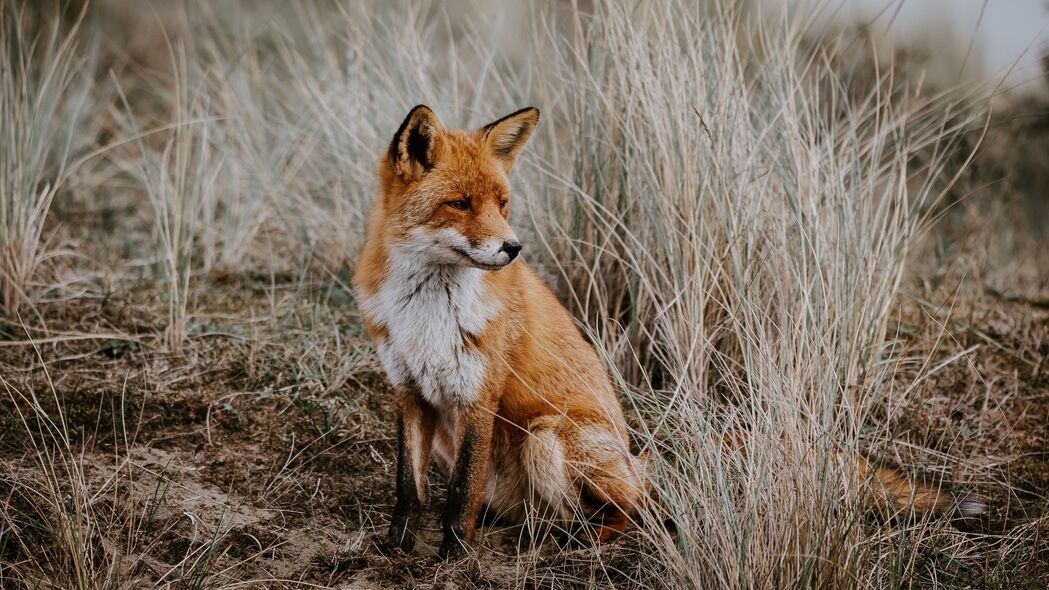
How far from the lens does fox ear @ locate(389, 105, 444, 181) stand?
9.82ft

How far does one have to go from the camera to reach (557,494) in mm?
3199

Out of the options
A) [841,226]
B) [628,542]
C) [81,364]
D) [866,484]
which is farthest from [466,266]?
[81,364]

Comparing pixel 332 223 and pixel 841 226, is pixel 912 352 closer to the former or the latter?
pixel 841 226

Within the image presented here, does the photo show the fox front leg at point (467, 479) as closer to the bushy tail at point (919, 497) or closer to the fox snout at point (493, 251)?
the fox snout at point (493, 251)

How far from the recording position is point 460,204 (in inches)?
119

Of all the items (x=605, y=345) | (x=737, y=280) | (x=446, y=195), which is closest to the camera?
(x=446, y=195)

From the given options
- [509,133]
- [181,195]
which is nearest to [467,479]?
[509,133]

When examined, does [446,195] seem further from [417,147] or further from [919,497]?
[919,497]

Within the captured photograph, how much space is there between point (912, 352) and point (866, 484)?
7.28 feet

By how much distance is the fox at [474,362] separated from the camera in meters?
3.02

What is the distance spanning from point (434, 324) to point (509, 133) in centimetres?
83

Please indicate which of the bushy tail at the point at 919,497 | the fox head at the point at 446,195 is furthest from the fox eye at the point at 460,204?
the bushy tail at the point at 919,497

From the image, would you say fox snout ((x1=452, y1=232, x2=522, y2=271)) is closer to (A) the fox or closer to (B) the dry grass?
Result: (A) the fox

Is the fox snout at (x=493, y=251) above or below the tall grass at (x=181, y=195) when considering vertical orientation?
above
